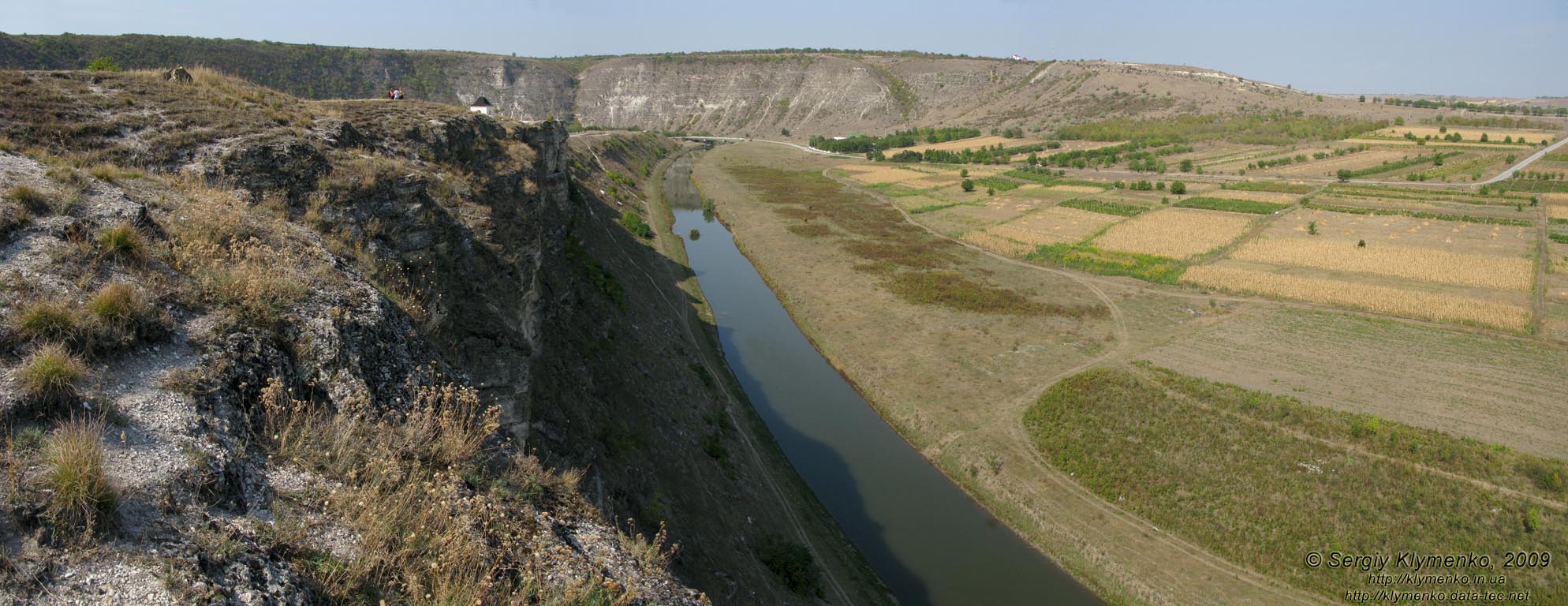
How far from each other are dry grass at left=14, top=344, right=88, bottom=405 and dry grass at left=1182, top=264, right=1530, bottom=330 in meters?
49.9

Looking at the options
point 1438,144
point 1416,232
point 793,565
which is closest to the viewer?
point 793,565

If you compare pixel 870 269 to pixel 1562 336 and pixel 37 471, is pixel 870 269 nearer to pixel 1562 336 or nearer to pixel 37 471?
pixel 1562 336

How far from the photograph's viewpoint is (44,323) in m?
6.02

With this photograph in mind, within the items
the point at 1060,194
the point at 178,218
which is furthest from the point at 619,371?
the point at 1060,194

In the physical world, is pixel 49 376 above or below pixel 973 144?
below

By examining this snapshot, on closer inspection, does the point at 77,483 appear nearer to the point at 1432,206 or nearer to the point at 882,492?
the point at 882,492

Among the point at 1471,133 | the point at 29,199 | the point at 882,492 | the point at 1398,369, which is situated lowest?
the point at 882,492

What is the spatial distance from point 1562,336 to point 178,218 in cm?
5259

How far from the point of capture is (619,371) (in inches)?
923

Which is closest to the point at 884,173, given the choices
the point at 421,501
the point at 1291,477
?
the point at 1291,477

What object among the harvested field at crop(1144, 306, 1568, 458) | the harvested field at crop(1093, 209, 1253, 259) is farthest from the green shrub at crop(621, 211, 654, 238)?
the harvested field at crop(1093, 209, 1253, 259)

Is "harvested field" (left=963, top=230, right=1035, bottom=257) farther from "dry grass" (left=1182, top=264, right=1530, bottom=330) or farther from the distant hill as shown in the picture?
the distant hill

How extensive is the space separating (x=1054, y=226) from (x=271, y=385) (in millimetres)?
64623

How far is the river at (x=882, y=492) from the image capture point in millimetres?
20875
